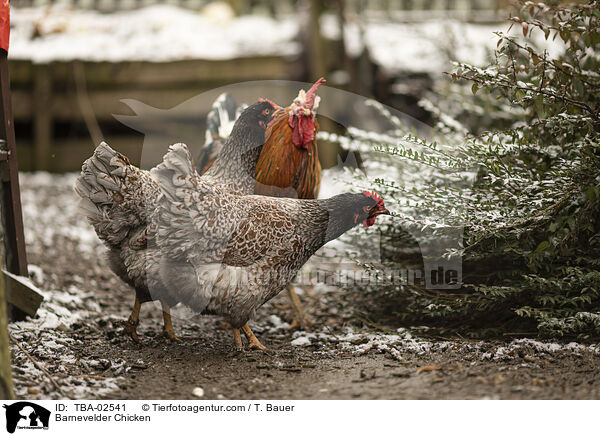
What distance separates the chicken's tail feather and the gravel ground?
674mm

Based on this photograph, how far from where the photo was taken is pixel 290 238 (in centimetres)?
299

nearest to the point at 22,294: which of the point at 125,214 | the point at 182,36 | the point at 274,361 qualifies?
the point at 125,214

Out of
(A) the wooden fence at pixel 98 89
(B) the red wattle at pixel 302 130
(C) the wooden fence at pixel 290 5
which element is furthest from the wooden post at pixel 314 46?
(B) the red wattle at pixel 302 130

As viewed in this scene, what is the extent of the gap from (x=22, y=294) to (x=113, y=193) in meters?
0.87

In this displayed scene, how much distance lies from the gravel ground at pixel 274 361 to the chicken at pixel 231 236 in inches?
12.7

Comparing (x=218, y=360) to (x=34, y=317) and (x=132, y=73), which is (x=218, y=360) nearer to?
(x=34, y=317)

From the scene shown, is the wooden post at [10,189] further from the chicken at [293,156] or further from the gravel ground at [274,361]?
the chicken at [293,156]

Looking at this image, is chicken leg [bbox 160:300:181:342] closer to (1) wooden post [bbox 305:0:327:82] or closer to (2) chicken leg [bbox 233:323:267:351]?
(2) chicken leg [bbox 233:323:267:351]

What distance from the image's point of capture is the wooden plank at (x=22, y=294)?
3.06m

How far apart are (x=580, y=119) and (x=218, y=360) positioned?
2.20 metres

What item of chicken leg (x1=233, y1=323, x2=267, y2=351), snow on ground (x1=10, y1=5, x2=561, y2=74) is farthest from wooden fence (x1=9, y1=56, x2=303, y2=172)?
chicken leg (x1=233, y1=323, x2=267, y2=351)
